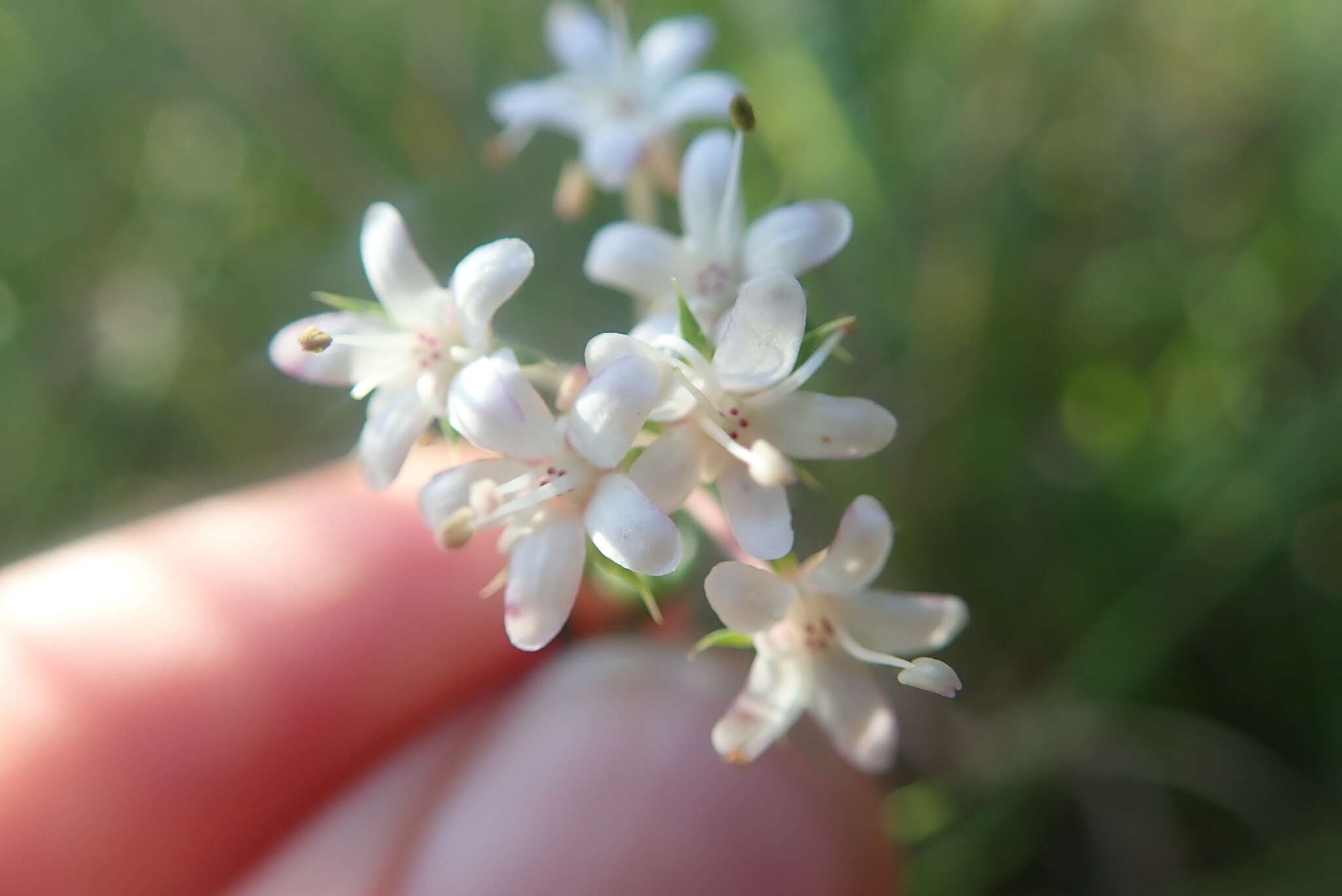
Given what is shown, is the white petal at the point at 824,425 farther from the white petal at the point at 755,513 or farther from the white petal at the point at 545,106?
the white petal at the point at 545,106

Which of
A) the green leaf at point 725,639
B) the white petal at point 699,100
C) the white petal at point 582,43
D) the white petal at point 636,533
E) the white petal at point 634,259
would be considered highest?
the white petal at point 582,43

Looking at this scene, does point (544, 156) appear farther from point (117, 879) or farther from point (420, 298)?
point (117, 879)

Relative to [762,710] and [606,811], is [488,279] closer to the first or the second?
[762,710]

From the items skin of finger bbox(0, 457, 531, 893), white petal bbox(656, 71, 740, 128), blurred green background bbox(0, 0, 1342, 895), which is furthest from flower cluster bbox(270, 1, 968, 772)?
skin of finger bbox(0, 457, 531, 893)

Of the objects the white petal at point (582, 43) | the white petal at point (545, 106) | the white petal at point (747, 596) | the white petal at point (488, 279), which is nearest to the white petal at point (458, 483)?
the white petal at point (488, 279)

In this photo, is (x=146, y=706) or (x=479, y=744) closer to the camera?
(x=146, y=706)

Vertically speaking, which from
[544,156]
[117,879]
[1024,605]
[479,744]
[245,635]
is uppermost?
[544,156]

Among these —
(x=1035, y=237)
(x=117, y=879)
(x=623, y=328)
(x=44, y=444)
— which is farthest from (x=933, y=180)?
(x=44, y=444)
